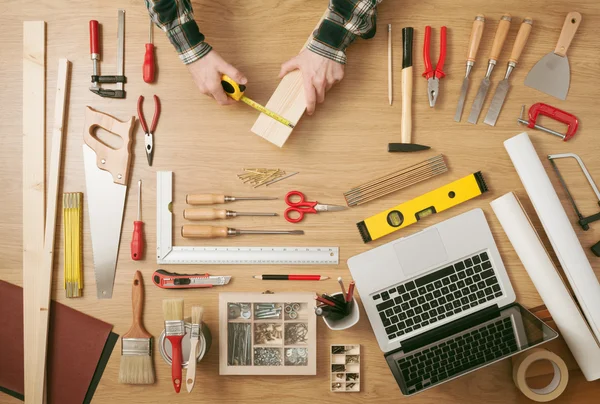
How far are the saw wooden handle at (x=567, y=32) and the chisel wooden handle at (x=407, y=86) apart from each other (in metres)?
0.43

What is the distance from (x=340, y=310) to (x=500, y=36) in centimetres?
89

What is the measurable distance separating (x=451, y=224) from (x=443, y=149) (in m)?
0.22

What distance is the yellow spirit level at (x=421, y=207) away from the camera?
1405 mm

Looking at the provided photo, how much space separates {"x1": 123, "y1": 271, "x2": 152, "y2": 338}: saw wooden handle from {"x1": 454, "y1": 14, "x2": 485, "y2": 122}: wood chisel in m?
1.02

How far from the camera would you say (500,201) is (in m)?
1.38

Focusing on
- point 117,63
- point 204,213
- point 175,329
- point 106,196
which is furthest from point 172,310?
point 117,63

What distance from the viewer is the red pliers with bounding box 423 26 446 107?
142 centimetres

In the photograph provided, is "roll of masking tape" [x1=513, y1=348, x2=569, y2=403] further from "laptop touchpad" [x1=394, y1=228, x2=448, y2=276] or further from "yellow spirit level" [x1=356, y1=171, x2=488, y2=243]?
"yellow spirit level" [x1=356, y1=171, x2=488, y2=243]

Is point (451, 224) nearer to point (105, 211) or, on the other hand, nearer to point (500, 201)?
point (500, 201)

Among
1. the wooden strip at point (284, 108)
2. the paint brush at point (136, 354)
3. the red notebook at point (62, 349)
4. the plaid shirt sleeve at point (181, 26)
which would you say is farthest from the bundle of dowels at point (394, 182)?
the red notebook at point (62, 349)

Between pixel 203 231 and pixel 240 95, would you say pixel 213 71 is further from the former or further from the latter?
pixel 203 231

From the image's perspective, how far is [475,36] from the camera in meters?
1.40

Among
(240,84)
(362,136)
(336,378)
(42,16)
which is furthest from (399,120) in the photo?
(42,16)

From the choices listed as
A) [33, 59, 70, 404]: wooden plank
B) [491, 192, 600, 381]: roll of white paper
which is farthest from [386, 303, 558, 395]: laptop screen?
[33, 59, 70, 404]: wooden plank
